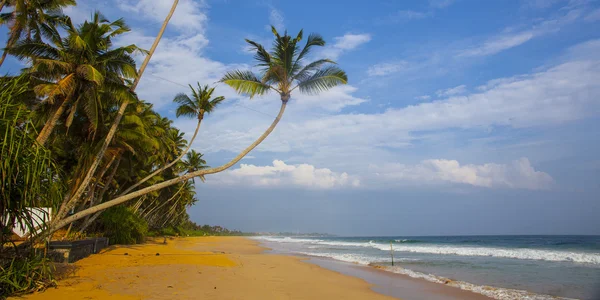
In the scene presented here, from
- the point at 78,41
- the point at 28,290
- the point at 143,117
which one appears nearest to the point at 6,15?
the point at 78,41

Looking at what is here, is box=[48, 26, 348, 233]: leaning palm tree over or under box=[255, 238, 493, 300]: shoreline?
over

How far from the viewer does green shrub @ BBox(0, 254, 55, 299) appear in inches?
238

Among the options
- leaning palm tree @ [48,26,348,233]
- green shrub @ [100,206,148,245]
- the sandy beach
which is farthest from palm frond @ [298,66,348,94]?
green shrub @ [100,206,148,245]

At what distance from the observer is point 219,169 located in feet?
33.8

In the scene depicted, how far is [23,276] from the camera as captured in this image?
252 inches

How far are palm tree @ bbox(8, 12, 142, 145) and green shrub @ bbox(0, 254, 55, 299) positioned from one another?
3751mm

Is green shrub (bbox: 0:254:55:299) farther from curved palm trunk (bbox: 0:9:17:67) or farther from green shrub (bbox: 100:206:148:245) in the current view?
green shrub (bbox: 100:206:148:245)

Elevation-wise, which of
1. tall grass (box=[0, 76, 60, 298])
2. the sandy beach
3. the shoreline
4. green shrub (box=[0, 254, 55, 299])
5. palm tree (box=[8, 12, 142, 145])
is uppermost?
palm tree (box=[8, 12, 142, 145])

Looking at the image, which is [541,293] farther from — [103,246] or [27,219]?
[103,246]

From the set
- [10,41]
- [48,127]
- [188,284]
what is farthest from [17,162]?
[10,41]

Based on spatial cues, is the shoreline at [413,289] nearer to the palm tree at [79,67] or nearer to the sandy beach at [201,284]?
the sandy beach at [201,284]

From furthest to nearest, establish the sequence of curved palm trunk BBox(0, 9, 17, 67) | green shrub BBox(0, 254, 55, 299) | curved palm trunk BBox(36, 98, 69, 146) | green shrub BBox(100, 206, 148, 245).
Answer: green shrub BBox(100, 206, 148, 245), curved palm trunk BBox(0, 9, 17, 67), curved palm trunk BBox(36, 98, 69, 146), green shrub BBox(0, 254, 55, 299)

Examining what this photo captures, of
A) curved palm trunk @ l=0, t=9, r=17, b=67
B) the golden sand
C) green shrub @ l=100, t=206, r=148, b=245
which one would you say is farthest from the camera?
green shrub @ l=100, t=206, r=148, b=245

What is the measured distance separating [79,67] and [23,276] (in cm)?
566
